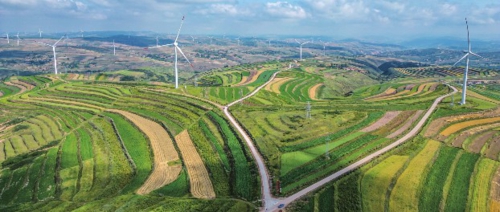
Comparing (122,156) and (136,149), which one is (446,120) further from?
(122,156)

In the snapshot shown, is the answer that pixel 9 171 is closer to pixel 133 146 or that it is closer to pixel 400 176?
pixel 133 146

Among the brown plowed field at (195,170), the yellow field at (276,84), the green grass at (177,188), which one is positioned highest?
the yellow field at (276,84)

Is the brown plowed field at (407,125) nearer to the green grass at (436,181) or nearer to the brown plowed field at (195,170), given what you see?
the green grass at (436,181)

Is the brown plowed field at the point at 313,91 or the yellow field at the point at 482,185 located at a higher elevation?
the brown plowed field at the point at 313,91

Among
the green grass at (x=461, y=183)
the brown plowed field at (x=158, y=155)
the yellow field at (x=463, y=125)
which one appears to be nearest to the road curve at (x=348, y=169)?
the yellow field at (x=463, y=125)

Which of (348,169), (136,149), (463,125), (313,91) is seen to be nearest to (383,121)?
(463,125)

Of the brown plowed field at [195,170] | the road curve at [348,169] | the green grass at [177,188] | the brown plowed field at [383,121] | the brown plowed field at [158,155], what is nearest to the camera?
the road curve at [348,169]
